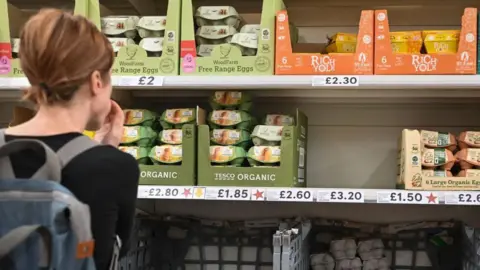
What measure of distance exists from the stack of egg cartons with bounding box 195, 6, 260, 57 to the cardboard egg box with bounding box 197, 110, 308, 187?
0.31 m

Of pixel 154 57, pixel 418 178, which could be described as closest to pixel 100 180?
pixel 154 57

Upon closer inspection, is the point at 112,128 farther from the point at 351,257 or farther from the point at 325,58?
the point at 351,257

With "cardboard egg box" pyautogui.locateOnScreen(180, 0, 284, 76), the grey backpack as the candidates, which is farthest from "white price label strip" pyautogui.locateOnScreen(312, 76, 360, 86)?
the grey backpack

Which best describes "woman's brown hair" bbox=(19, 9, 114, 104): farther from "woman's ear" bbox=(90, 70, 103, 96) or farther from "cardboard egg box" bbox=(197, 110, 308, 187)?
"cardboard egg box" bbox=(197, 110, 308, 187)

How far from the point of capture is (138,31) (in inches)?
92.0

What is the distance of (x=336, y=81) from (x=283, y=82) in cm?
18

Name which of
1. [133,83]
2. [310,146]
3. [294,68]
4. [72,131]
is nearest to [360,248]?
[310,146]

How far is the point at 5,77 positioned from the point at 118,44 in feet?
1.42

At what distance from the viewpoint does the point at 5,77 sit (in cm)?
228

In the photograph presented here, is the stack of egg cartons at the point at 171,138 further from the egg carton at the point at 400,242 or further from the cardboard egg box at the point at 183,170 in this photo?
the egg carton at the point at 400,242

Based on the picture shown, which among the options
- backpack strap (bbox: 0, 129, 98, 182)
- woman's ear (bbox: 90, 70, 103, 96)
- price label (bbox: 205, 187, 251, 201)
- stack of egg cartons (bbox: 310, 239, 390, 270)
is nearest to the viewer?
backpack strap (bbox: 0, 129, 98, 182)

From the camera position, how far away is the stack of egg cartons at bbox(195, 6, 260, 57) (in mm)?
2225

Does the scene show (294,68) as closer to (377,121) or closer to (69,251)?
(377,121)

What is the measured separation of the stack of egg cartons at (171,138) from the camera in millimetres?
2230
